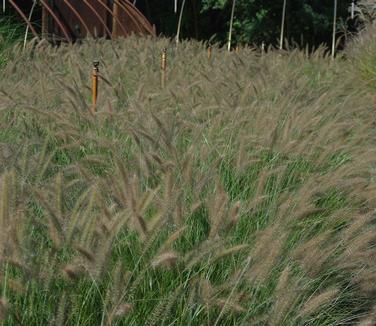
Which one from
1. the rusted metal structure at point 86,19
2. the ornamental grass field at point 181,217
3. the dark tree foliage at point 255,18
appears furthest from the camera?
the dark tree foliage at point 255,18

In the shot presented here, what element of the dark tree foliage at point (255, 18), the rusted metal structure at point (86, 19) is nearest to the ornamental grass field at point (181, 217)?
the rusted metal structure at point (86, 19)

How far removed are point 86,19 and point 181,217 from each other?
10.4 m

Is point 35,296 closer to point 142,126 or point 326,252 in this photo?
Answer: point 326,252

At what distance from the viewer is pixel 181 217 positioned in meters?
2.31

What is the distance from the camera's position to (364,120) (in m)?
4.63

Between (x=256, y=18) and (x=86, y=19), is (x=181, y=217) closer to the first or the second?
(x=86, y=19)

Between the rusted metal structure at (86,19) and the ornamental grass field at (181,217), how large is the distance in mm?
6503

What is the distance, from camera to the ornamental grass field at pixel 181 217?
1.98 metres

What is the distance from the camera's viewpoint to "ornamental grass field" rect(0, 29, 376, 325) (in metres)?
1.98

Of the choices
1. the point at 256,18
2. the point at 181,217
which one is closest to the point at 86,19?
the point at 256,18

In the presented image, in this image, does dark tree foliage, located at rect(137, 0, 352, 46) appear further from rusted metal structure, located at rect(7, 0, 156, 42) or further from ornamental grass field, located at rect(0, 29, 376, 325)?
ornamental grass field, located at rect(0, 29, 376, 325)

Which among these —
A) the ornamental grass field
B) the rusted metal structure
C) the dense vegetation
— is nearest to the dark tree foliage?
the dense vegetation

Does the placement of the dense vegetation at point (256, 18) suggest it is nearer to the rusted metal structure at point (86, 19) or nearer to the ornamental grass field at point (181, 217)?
the rusted metal structure at point (86, 19)

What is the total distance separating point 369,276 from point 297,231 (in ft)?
1.08
